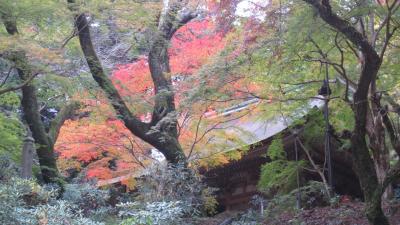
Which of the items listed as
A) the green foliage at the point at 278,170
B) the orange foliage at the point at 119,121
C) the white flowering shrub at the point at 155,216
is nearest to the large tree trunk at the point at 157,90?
the orange foliage at the point at 119,121

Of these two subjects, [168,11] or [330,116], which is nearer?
[330,116]

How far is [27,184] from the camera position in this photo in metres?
8.71

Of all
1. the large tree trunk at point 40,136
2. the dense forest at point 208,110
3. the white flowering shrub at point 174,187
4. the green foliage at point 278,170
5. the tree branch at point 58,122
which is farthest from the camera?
the tree branch at point 58,122

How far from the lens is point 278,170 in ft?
33.4

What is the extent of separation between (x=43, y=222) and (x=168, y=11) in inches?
237

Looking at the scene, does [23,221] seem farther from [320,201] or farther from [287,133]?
[287,133]

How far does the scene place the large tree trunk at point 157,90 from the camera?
1043 centimetres

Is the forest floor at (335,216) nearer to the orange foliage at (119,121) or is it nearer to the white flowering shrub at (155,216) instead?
the white flowering shrub at (155,216)

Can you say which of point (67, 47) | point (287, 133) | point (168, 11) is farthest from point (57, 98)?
point (287, 133)

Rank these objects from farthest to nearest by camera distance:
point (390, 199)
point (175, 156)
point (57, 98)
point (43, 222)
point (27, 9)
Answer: point (57, 98), point (175, 156), point (27, 9), point (390, 199), point (43, 222)

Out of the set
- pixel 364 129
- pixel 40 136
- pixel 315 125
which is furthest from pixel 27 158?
pixel 364 129

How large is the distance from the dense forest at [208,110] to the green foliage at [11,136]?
0.15 ft

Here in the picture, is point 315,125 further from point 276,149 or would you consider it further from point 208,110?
point 208,110

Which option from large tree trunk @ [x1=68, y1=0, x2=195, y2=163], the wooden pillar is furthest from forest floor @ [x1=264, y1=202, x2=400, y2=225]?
the wooden pillar
